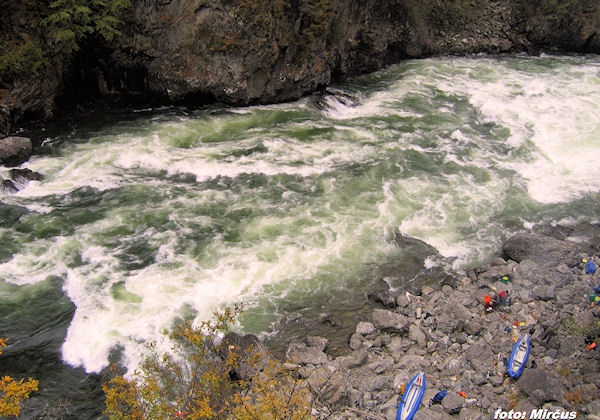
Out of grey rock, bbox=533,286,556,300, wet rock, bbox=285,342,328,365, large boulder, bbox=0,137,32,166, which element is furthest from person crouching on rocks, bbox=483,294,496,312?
large boulder, bbox=0,137,32,166

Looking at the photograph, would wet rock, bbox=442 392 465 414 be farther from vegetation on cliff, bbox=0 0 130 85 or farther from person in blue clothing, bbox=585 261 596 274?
vegetation on cliff, bbox=0 0 130 85

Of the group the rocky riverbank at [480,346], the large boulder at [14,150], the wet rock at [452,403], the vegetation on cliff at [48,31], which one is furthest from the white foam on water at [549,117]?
the large boulder at [14,150]

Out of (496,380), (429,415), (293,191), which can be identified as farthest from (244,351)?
(293,191)

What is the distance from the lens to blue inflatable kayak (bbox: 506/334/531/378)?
873 cm

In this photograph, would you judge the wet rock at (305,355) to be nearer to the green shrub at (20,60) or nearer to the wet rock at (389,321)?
the wet rock at (389,321)

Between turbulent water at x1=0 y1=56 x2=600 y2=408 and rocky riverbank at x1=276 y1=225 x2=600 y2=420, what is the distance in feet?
3.77

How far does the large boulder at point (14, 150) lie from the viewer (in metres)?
15.6

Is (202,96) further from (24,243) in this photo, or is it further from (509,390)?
(509,390)

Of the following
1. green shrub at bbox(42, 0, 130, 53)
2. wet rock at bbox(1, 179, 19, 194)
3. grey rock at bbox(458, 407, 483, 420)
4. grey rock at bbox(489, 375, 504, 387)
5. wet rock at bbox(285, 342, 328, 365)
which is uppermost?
green shrub at bbox(42, 0, 130, 53)

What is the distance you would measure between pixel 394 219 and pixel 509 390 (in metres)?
6.10

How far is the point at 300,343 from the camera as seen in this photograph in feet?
33.3

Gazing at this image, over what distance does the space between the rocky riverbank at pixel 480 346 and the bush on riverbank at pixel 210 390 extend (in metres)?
1.02

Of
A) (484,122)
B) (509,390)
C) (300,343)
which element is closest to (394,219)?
(300,343)

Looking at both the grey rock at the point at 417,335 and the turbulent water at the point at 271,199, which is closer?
the grey rock at the point at 417,335
